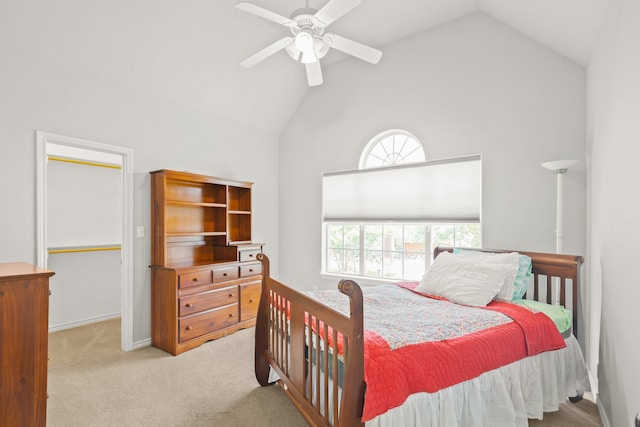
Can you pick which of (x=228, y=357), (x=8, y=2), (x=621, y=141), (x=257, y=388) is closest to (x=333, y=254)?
(x=228, y=357)

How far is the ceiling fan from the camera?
6.75ft

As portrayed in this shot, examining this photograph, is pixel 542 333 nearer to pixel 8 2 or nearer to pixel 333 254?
pixel 333 254

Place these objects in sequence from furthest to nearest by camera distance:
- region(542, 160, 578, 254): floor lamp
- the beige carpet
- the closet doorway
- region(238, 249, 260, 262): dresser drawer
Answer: region(238, 249, 260, 262): dresser drawer < the closet doorway < region(542, 160, 578, 254): floor lamp < the beige carpet

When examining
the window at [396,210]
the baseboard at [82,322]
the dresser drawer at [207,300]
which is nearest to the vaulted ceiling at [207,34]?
the window at [396,210]

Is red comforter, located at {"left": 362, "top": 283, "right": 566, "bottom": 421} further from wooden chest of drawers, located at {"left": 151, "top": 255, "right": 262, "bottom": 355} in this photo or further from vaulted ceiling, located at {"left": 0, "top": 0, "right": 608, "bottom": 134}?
wooden chest of drawers, located at {"left": 151, "top": 255, "right": 262, "bottom": 355}

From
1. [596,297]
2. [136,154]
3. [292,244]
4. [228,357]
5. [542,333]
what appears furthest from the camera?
[292,244]

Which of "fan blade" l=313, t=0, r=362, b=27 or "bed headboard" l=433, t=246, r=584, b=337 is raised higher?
"fan blade" l=313, t=0, r=362, b=27

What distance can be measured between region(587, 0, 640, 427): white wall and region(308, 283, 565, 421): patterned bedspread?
0.38m

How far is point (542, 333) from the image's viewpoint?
2145 millimetres

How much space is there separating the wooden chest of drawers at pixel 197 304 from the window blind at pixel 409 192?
1514 millimetres

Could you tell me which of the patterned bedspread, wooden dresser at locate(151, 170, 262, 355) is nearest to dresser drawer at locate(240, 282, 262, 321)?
wooden dresser at locate(151, 170, 262, 355)

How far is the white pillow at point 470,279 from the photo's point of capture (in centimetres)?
246

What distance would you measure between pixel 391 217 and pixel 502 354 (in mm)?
2230

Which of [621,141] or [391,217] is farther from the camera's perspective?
[391,217]
